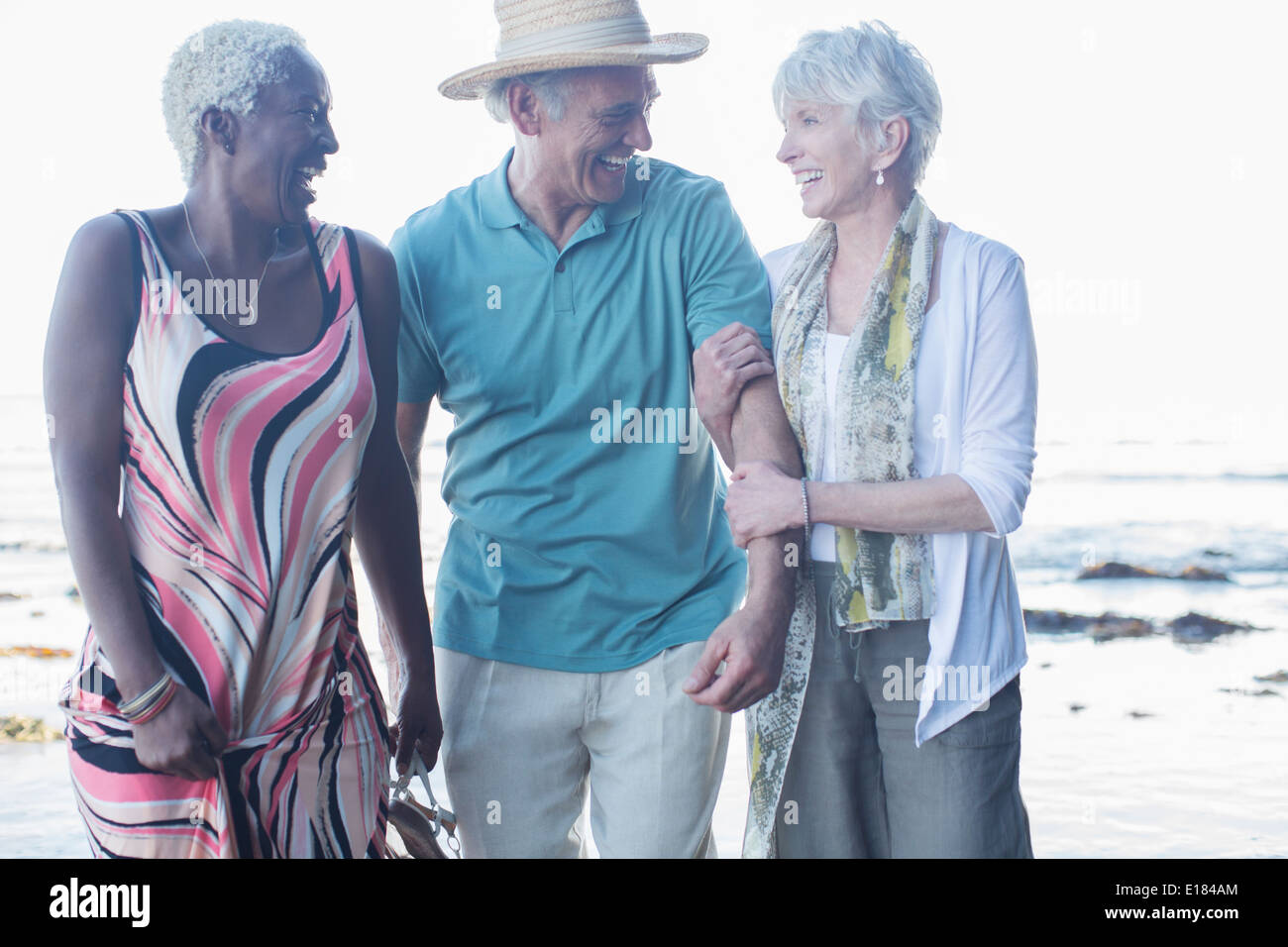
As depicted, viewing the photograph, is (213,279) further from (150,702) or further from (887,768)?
(887,768)

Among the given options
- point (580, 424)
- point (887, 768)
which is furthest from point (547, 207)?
point (887, 768)

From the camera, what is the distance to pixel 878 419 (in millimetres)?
1844

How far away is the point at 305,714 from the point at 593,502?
A: 62 cm

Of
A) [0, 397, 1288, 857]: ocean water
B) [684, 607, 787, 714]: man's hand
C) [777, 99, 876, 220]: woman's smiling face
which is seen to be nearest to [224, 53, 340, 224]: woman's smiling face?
[777, 99, 876, 220]: woman's smiling face

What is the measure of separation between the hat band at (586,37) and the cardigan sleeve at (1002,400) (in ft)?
2.45

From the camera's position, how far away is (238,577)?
1549mm

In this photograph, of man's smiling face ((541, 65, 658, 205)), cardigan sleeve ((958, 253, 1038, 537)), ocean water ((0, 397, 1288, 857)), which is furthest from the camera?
ocean water ((0, 397, 1288, 857))

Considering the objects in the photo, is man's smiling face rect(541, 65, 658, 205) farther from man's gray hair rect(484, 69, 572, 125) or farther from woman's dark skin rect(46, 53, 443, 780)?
woman's dark skin rect(46, 53, 443, 780)

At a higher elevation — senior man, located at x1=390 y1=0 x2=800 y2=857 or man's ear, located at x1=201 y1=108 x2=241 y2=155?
man's ear, located at x1=201 y1=108 x2=241 y2=155

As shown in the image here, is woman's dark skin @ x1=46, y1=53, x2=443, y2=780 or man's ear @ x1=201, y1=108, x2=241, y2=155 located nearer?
woman's dark skin @ x1=46, y1=53, x2=443, y2=780

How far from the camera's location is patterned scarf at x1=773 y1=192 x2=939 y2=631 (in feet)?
6.04

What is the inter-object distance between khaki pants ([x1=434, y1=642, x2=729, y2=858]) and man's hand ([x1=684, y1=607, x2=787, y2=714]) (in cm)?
19

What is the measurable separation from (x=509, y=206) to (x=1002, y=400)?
891mm

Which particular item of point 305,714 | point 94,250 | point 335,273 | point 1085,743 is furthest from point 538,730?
point 1085,743
